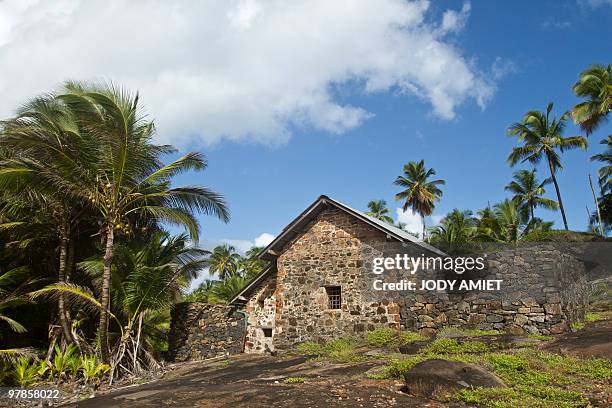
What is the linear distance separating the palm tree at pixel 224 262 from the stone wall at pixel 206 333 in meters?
42.8

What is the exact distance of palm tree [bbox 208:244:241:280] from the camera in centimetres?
6184

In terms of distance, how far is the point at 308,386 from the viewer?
371 inches

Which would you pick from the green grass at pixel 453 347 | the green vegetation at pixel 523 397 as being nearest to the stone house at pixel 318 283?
the green grass at pixel 453 347

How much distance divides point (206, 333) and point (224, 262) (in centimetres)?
4492

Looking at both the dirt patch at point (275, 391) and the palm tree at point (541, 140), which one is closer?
the dirt patch at point (275, 391)

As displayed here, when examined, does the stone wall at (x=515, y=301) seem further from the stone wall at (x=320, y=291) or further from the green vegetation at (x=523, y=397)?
the green vegetation at (x=523, y=397)

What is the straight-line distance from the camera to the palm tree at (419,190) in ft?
140

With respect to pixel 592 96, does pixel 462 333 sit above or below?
below

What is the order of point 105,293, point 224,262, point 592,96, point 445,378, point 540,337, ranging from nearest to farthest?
point 445,378 → point 540,337 → point 105,293 → point 592,96 → point 224,262

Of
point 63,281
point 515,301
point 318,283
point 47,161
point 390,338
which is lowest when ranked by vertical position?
point 390,338

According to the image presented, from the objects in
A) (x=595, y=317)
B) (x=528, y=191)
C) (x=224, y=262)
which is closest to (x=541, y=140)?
(x=528, y=191)

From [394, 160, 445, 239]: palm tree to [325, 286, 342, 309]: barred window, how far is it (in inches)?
1079

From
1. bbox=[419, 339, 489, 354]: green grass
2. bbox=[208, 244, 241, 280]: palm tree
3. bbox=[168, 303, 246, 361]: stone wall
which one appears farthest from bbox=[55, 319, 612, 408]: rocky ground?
bbox=[208, 244, 241, 280]: palm tree

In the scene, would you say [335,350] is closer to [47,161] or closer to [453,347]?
[453,347]
